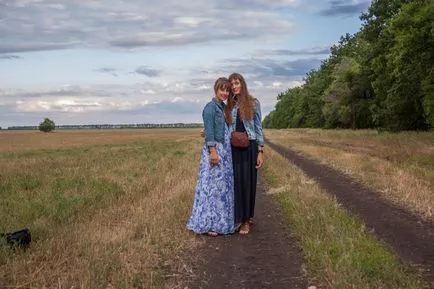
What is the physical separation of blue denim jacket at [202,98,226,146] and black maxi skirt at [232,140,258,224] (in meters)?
0.39

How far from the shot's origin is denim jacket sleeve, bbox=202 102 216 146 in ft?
26.8

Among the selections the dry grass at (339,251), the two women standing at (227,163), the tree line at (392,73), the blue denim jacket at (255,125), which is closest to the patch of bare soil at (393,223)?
→ the dry grass at (339,251)

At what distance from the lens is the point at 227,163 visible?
27.7ft

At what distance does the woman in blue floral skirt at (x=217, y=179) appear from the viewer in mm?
8250

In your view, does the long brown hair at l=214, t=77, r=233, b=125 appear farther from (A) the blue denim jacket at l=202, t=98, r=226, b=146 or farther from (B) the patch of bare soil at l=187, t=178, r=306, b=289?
(B) the patch of bare soil at l=187, t=178, r=306, b=289

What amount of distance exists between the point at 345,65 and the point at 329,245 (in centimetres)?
7095

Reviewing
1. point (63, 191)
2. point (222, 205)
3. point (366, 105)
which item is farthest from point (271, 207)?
point (366, 105)

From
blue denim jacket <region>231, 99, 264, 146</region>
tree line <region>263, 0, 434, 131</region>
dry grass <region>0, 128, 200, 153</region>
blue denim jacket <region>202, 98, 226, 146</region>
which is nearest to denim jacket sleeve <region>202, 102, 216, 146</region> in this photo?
blue denim jacket <region>202, 98, 226, 146</region>

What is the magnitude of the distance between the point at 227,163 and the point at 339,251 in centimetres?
246

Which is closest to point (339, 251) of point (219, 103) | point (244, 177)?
point (244, 177)

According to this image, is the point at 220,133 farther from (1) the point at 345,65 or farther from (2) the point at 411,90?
(1) the point at 345,65

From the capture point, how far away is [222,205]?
8.41 m

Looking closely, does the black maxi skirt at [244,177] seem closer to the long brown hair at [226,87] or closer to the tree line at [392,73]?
the long brown hair at [226,87]

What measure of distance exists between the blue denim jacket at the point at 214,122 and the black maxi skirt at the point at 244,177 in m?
0.39
